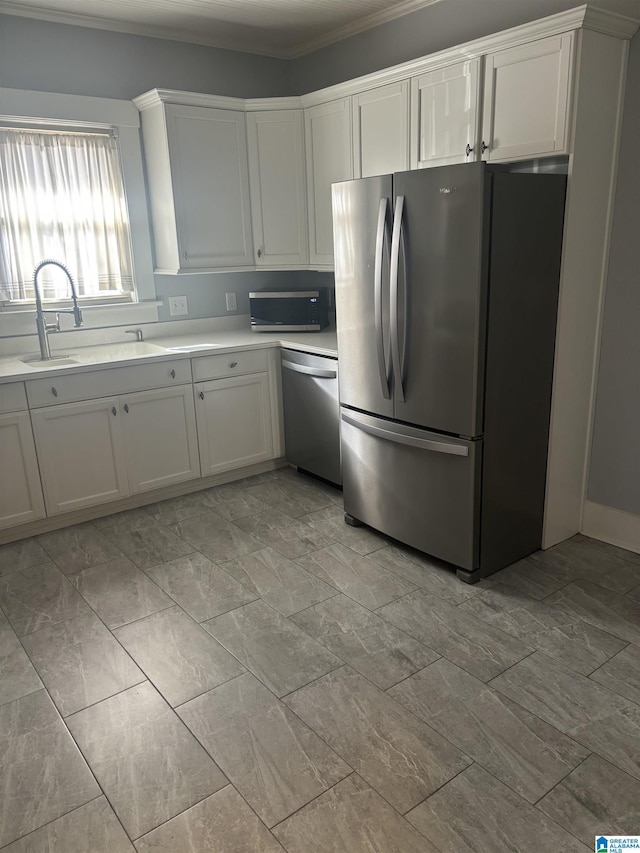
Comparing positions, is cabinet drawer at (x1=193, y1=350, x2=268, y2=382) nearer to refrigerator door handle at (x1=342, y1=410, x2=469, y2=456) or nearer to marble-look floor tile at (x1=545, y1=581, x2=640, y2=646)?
refrigerator door handle at (x1=342, y1=410, x2=469, y2=456)

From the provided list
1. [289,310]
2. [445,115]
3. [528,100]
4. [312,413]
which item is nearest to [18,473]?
[312,413]

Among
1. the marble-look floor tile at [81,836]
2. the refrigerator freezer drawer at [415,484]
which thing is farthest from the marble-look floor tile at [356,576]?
the marble-look floor tile at [81,836]

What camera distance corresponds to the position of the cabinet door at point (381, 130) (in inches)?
128

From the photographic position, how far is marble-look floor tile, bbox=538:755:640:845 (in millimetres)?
1618

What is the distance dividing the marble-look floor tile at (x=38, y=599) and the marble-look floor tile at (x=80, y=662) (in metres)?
0.07

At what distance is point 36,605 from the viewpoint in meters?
2.71

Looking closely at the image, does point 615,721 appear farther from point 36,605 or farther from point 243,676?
point 36,605

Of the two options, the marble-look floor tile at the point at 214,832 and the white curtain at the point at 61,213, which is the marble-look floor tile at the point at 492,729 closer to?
the marble-look floor tile at the point at 214,832

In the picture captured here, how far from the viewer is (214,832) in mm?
1648

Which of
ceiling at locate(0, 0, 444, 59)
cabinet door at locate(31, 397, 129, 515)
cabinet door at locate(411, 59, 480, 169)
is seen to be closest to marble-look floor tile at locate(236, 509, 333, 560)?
cabinet door at locate(31, 397, 129, 515)

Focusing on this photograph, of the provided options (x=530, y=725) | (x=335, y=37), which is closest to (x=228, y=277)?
(x=335, y=37)

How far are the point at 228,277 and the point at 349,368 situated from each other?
1637 millimetres

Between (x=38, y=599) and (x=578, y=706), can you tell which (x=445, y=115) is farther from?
(x=38, y=599)

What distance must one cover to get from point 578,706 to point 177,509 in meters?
2.33
